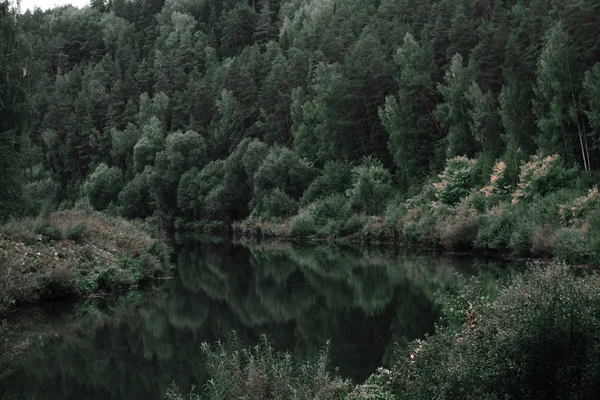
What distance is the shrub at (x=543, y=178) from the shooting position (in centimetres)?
3525

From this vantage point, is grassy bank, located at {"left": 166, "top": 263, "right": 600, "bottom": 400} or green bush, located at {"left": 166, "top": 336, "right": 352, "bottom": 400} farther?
green bush, located at {"left": 166, "top": 336, "right": 352, "bottom": 400}

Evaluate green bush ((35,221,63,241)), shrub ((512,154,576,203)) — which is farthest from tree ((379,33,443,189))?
green bush ((35,221,63,241))

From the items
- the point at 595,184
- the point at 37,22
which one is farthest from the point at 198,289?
the point at 37,22

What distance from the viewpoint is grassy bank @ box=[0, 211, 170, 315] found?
2003 centimetres

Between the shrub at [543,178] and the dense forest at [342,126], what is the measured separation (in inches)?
3.8

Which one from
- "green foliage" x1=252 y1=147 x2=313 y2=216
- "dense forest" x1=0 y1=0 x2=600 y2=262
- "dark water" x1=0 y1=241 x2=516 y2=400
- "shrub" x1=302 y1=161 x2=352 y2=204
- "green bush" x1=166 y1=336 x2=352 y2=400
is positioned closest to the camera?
"green bush" x1=166 y1=336 x2=352 y2=400

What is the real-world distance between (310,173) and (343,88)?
29.3 ft

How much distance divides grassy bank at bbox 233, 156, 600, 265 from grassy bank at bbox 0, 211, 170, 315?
17.7 metres

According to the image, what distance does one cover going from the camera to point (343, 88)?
196ft

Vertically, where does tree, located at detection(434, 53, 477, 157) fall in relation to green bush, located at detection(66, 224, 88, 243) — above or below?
above

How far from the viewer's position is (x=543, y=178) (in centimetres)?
3547

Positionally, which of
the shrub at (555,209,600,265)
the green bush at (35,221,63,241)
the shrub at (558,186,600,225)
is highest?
the green bush at (35,221,63,241)

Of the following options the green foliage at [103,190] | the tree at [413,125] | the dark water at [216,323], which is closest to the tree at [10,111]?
the dark water at [216,323]

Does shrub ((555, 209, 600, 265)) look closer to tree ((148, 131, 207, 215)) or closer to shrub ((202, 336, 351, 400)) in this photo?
shrub ((202, 336, 351, 400))
